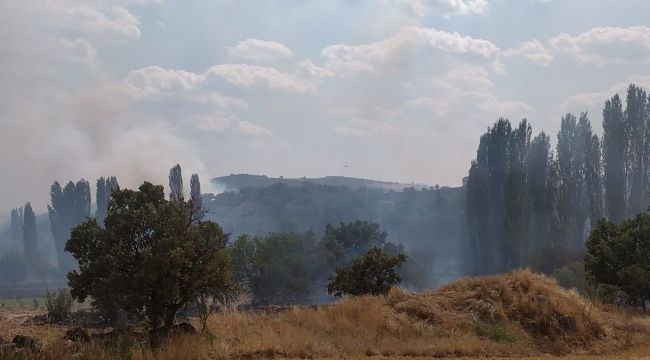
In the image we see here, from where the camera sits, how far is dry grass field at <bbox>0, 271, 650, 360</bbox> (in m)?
13.0

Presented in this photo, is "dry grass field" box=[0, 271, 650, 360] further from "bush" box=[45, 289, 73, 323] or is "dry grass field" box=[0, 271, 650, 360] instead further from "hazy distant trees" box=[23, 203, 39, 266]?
"hazy distant trees" box=[23, 203, 39, 266]

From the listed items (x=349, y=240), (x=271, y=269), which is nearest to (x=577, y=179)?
(x=349, y=240)

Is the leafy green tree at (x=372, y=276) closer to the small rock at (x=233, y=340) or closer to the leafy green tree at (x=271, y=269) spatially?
the small rock at (x=233, y=340)

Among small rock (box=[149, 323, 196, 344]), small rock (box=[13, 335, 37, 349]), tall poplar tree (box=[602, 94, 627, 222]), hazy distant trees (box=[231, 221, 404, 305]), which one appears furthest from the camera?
tall poplar tree (box=[602, 94, 627, 222])

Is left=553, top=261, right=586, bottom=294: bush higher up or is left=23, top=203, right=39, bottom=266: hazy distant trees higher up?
left=23, top=203, right=39, bottom=266: hazy distant trees

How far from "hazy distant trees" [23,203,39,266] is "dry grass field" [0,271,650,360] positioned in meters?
127

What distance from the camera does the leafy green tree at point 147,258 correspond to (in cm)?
1379

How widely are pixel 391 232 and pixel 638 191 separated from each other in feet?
251

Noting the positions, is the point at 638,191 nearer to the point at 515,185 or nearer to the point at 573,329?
the point at 515,185

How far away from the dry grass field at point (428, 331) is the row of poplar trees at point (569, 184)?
4835cm

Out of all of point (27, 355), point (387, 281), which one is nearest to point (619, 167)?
point (387, 281)

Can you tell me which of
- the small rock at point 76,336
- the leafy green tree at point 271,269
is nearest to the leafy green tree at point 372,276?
the small rock at point 76,336

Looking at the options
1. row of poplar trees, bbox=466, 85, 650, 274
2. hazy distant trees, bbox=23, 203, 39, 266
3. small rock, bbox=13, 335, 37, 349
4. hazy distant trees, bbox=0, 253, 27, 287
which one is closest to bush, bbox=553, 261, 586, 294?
row of poplar trees, bbox=466, 85, 650, 274

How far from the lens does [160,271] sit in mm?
13625
